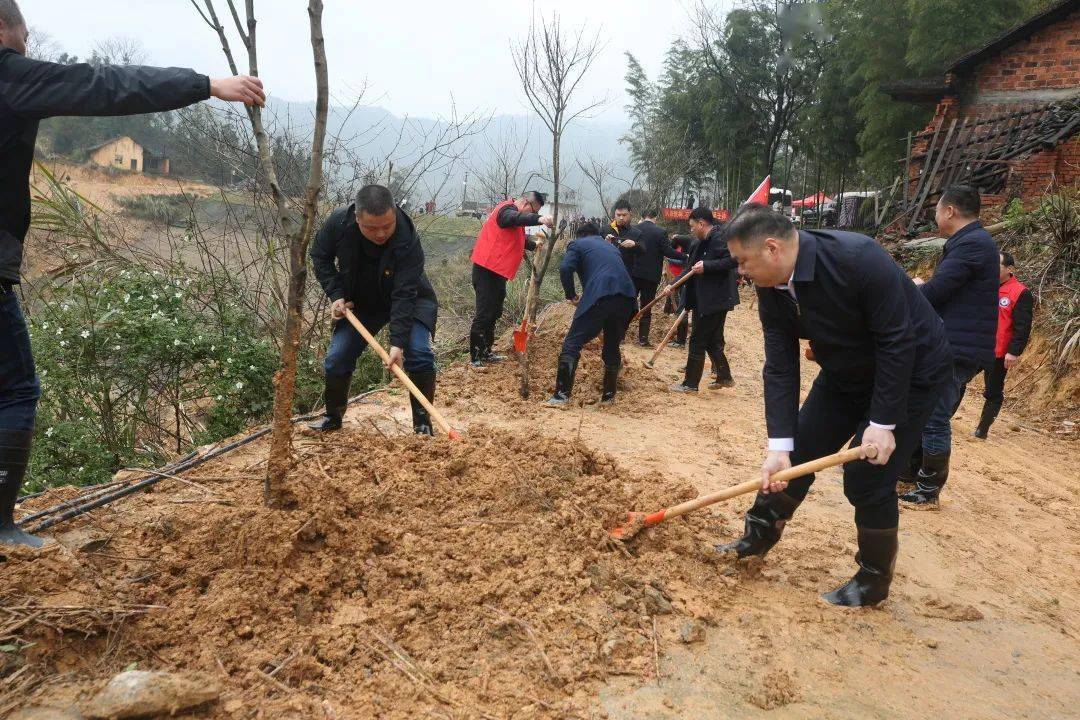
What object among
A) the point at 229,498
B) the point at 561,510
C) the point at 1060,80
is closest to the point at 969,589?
the point at 561,510

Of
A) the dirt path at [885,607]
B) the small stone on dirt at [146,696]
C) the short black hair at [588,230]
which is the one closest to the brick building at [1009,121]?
the dirt path at [885,607]

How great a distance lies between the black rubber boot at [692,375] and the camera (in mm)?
6887

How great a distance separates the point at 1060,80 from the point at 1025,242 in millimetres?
6088

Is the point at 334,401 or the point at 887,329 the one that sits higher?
the point at 887,329

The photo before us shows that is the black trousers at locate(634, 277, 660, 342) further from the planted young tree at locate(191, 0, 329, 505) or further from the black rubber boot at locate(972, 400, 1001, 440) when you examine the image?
the planted young tree at locate(191, 0, 329, 505)

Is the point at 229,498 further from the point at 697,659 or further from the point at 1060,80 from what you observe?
the point at 1060,80

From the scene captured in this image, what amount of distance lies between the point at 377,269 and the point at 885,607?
3.26 metres

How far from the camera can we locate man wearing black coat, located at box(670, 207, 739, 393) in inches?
261

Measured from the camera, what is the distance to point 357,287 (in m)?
4.45

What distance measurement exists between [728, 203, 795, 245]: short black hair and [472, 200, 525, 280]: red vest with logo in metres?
4.75

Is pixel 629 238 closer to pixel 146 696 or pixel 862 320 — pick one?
pixel 862 320

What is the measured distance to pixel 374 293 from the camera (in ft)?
14.7

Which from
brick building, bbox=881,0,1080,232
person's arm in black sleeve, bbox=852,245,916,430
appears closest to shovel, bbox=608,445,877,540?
person's arm in black sleeve, bbox=852,245,916,430

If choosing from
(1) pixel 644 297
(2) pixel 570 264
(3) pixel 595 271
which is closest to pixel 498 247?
(2) pixel 570 264
